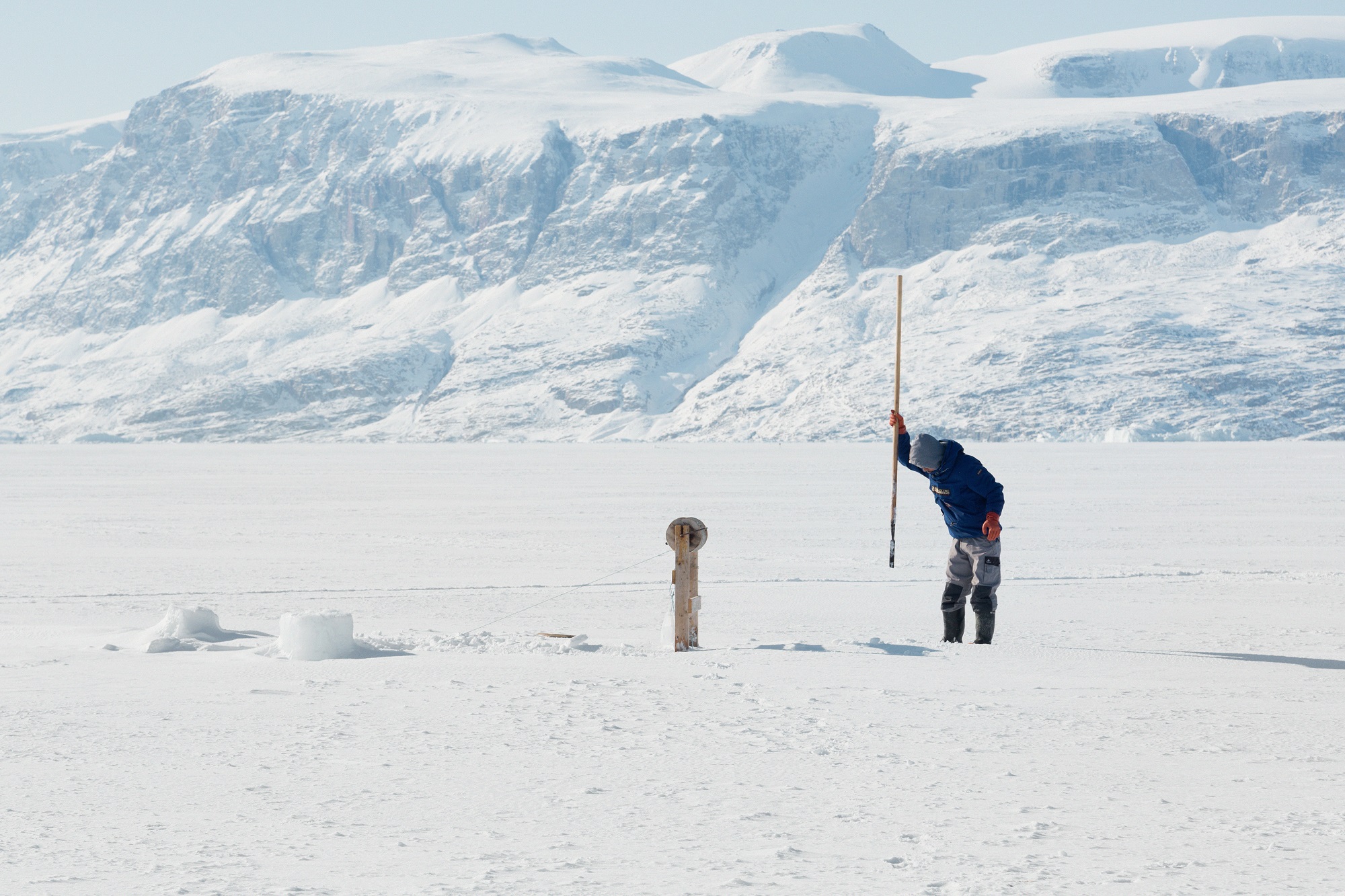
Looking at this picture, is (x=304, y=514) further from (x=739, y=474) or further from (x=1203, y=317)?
(x=1203, y=317)

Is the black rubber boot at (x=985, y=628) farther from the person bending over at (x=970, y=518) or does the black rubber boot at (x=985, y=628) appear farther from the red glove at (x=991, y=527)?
the red glove at (x=991, y=527)

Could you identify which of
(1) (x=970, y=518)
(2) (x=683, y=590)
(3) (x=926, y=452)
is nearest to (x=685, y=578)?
(2) (x=683, y=590)

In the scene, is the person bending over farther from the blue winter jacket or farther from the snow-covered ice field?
the snow-covered ice field

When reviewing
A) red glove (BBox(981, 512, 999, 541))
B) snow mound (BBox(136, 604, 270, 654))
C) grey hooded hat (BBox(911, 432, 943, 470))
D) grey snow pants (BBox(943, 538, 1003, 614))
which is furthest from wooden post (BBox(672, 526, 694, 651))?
snow mound (BBox(136, 604, 270, 654))

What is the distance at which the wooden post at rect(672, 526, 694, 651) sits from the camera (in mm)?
9281

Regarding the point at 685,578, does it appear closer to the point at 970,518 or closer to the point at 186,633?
the point at 970,518

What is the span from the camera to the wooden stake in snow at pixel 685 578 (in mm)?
9289

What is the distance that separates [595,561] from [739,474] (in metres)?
36.7

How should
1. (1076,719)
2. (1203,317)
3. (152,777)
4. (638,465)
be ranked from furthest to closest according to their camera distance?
(1203,317) → (638,465) → (1076,719) → (152,777)

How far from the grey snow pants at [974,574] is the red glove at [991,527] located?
16 cm

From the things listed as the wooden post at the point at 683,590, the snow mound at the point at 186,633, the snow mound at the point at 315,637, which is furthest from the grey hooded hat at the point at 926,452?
the snow mound at the point at 186,633

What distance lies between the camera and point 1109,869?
4.38 meters

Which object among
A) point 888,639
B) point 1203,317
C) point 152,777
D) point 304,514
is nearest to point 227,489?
point 304,514

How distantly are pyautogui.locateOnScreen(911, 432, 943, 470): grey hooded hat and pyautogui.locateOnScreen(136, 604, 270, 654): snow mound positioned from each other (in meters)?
4.94
